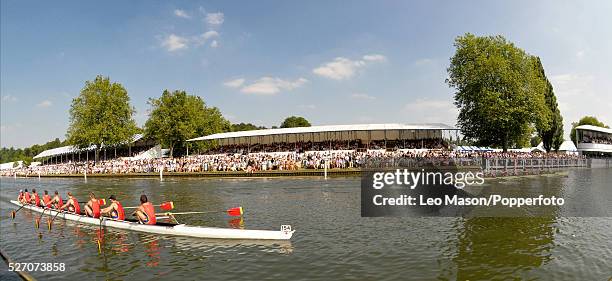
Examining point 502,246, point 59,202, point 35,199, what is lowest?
point 502,246

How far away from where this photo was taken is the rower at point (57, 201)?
81.4 feet

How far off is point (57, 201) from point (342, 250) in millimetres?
20734

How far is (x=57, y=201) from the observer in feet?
86.1

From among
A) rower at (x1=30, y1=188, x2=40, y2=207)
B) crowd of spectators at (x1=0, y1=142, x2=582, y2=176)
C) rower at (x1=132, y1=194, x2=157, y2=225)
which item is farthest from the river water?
crowd of spectators at (x1=0, y1=142, x2=582, y2=176)

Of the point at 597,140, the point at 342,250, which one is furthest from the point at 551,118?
the point at 342,250

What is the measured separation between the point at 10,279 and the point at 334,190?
22.9 m

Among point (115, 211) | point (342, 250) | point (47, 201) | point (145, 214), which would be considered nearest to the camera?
point (342, 250)

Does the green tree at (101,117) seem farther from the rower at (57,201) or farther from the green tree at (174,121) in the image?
the rower at (57,201)

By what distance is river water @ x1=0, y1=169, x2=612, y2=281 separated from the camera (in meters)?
12.7

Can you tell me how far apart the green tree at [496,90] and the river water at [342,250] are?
39748mm

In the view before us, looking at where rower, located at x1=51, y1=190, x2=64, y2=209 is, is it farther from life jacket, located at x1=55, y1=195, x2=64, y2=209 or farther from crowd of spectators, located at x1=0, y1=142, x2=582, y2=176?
crowd of spectators, located at x1=0, y1=142, x2=582, y2=176

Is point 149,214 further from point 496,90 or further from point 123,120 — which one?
point 123,120

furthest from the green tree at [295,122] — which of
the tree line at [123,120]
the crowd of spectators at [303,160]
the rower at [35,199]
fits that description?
the rower at [35,199]

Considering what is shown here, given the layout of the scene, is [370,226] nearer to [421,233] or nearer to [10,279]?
[421,233]
